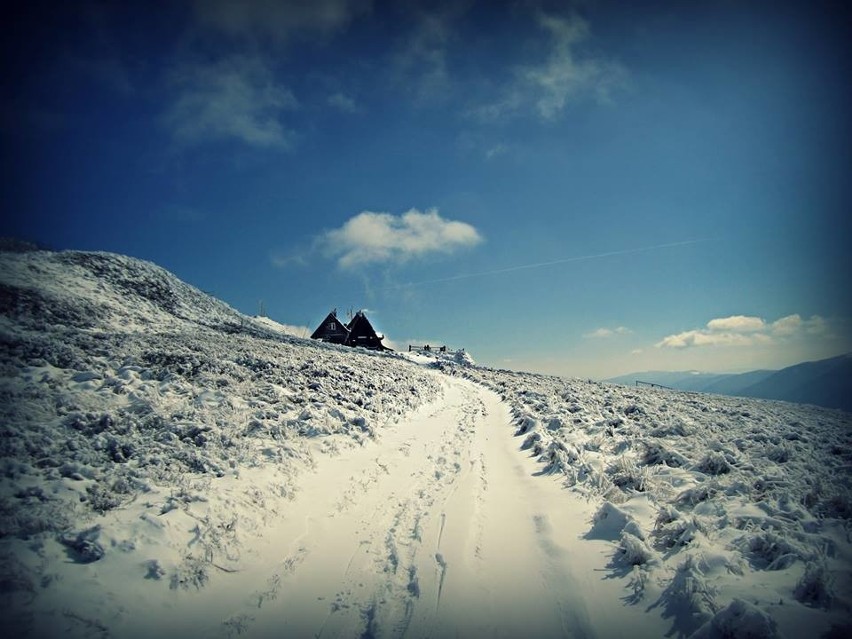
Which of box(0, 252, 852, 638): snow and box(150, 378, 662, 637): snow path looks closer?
box(0, 252, 852, 638): snow

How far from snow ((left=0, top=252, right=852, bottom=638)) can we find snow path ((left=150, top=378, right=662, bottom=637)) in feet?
0.12

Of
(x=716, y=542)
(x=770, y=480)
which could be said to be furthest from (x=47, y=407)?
(x=770, y=480)

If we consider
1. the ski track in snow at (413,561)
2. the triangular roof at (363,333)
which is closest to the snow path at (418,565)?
the ski track in snow at (413,561)

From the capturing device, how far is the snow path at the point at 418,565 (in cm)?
427

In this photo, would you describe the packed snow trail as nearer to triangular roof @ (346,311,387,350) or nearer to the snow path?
the snow path

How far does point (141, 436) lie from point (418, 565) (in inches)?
280

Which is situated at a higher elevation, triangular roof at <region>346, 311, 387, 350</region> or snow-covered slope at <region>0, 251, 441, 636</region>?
triangular roof at <region>346, 311, 387, 350</region>

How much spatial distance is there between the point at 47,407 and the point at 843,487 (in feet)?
52.2

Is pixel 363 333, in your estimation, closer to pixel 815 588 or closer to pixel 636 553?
pixel 636 553

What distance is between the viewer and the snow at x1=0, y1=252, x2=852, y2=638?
4148mm

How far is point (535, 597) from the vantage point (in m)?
4.66

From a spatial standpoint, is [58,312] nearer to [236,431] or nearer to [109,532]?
[236,431]

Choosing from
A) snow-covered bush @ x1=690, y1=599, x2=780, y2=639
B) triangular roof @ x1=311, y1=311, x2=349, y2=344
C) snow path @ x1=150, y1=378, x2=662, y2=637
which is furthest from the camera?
triangular roof @ x1=311, y1=311, x2=349, y2=344

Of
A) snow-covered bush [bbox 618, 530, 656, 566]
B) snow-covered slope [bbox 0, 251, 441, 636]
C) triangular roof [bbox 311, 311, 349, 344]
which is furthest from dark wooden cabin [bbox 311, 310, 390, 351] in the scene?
snow-covered bush [bbox 618, 530, 656, 566]
